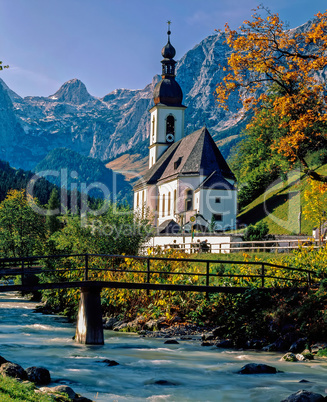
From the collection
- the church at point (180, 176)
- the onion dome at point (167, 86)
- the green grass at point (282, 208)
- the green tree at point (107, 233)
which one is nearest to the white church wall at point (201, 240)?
the church at point (180, 176)

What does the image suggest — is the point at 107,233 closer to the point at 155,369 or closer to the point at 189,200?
the point at 155,369

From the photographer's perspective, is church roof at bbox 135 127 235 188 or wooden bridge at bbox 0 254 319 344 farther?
church roof at bbox 135 127 235 188

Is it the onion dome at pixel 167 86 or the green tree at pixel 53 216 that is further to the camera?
the onion dome at pixel 167 86

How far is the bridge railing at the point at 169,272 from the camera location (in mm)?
18828

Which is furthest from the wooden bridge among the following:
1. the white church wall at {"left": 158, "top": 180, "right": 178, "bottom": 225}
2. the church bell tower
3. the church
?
the church bell tower

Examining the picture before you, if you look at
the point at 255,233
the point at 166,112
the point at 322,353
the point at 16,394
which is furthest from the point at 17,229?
the point at 16,394

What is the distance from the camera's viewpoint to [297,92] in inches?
814

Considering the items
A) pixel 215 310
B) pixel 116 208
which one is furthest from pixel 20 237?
pixel 215 310

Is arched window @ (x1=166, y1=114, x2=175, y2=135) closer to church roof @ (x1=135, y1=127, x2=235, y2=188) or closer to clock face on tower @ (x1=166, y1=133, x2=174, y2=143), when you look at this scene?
clock face on tower @ (x1=166, y1=133, x2=174, y2=143)

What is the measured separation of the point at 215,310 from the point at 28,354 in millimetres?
7592

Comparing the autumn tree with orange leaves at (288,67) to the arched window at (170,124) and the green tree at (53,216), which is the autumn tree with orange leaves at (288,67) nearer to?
the green tree at (53,216)

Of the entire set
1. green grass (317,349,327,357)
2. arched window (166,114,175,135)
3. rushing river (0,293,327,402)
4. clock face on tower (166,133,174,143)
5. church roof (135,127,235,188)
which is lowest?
rushing river (0,293,327,402)

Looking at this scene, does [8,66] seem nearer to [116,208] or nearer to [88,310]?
[88,310]

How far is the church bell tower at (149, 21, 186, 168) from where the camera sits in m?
91.1
